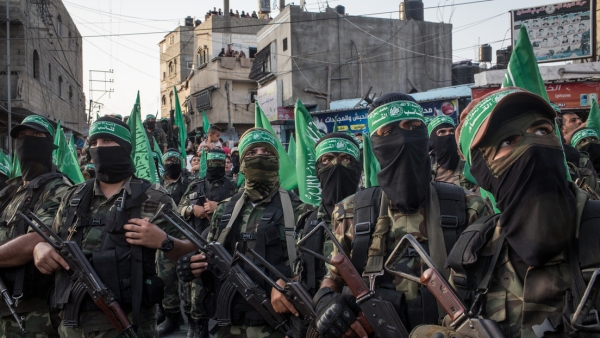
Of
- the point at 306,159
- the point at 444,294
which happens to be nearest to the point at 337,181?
the point at 306,159

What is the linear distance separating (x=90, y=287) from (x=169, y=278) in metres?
3.21

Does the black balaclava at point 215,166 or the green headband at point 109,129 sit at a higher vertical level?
the green headband at point 109,129

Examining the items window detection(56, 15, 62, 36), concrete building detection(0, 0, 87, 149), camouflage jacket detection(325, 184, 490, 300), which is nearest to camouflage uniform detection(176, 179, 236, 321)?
camouflage jacket detection(325, 184, 490, 300)

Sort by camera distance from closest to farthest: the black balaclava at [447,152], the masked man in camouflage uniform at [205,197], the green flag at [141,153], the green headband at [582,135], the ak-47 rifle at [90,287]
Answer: the ak-47 rifle at [90,287] < the black balaclava at [447,152] < the green flag at [141,153] < the masked man in camouflage uniform at [205,197] < the green headband at [582,135]

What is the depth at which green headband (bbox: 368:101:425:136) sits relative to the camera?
2.82 meters

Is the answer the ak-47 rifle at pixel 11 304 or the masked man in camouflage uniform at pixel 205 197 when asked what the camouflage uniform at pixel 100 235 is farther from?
the masked man in camouflage uniform at pixel 205 197

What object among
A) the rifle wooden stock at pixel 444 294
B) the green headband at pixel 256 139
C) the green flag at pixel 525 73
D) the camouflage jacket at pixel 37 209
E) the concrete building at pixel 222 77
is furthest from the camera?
the concrete building at pixel 222 77

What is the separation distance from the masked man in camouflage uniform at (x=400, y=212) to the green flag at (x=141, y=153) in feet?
13.2

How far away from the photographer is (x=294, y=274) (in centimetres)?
396

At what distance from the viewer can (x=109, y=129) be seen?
13.3ft

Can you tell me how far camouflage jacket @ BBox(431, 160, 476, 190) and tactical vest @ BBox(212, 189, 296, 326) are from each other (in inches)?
96.3

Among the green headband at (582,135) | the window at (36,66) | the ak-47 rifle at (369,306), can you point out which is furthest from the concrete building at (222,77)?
the ak-47 rifle at (369,306)

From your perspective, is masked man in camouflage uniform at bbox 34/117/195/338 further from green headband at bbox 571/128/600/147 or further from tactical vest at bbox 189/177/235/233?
green headband at bbox 571/128/600/147

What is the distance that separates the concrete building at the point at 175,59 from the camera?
5212cm
